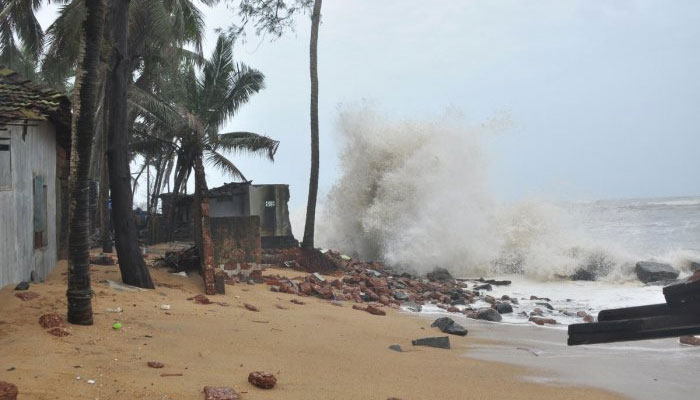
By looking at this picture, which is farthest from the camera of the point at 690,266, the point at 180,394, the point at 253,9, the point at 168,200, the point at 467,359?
the point at 168,200

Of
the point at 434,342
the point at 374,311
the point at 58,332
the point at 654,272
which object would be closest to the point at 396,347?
the point at 434,342

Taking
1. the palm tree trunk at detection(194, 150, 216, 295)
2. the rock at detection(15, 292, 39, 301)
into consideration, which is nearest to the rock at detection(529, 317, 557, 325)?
the palm tree trunk at detection(194, 150, 216, 295)

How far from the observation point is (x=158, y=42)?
52.3ft

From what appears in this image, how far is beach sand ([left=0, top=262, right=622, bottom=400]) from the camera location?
4.54 meters

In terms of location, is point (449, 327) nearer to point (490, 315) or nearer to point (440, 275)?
point (490, 315)

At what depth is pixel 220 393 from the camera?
4.36m

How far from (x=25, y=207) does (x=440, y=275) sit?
35.1 feet

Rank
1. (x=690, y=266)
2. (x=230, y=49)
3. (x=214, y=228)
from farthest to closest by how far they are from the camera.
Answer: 1. (x=230, y=49)
2. (x=690, y=266)
3. (x=214, y=228)

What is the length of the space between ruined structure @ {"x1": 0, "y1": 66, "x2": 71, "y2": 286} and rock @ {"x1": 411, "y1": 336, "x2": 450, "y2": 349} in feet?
15.4

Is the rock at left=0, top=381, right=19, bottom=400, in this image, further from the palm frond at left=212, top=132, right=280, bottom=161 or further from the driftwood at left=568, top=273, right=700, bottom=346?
the palm frond at left=212, top=132, right=280, bottom=161

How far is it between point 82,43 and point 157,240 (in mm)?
15217

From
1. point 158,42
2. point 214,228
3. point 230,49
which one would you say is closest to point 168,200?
point 230,49

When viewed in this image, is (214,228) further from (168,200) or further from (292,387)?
(168,200)

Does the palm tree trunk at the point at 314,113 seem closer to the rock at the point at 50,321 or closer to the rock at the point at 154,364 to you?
the rock at the point at 50,321
